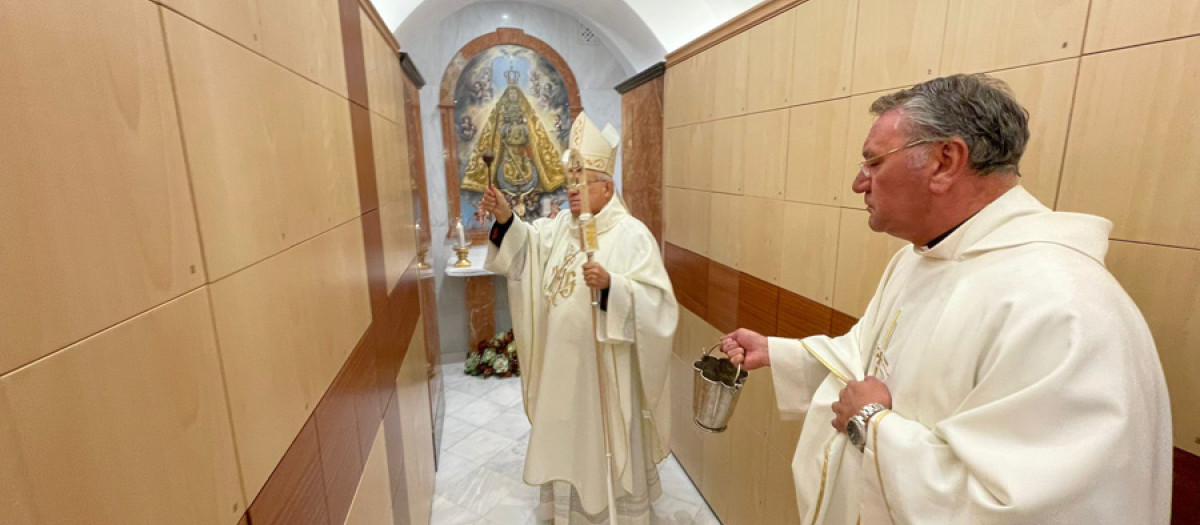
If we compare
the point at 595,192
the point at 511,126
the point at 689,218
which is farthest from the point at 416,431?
the point at 511,126

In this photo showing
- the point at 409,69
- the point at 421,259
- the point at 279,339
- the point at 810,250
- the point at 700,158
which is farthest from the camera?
the point at 421,259

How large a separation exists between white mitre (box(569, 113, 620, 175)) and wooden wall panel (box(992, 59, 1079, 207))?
1.60 metres

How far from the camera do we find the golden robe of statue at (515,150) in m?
4.71

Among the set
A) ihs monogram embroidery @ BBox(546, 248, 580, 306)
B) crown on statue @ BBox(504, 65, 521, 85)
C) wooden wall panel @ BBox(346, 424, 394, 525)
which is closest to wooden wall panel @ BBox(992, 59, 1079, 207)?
ihs monogram embroidery @ BBox(546, 248, 580, 306)

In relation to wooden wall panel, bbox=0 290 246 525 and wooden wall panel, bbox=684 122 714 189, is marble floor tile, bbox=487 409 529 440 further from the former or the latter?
wooden wall panel, bbox=0 290 246 525

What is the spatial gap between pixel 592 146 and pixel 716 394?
1.29 metres

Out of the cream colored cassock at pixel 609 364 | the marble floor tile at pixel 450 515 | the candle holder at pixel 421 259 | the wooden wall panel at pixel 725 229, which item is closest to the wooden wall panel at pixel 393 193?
the candle holder at pixel 421 259

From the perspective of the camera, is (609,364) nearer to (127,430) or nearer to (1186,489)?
(1186,489)

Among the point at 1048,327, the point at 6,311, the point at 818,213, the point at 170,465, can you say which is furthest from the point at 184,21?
the point at 818,213

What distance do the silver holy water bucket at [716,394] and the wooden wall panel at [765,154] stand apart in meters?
0.77

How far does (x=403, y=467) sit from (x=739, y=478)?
1.58 meters

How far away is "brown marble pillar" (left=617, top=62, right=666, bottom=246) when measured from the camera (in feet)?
11.5

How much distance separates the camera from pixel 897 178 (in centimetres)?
115

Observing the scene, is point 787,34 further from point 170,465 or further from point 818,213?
point 170,465
